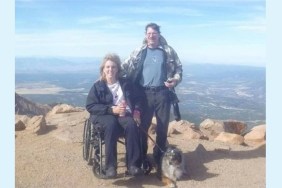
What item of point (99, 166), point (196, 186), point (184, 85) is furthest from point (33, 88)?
point (196, 186)

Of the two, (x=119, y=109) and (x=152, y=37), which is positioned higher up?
(x=152, y=37)

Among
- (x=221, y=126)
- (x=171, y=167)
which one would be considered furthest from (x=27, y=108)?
(x=171, y=167)

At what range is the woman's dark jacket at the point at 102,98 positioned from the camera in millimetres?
5484

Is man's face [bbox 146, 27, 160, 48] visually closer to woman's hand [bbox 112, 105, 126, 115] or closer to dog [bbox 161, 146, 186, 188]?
woman's hand [bbox 112, 105, 126, 115]

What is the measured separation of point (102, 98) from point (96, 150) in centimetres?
59

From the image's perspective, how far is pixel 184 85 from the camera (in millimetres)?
6293

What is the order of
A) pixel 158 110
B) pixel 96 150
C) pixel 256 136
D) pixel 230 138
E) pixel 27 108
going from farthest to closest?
1. pixel 27 108
2. pixel 256 136
3. pixel 230 138
4. pixel 158 110
5. pixel 96 150

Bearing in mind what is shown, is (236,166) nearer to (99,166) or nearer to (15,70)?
(99,166)

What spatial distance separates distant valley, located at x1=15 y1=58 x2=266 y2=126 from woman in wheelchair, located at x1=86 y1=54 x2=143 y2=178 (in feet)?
0.94

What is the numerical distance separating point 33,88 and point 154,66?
5.41 feet

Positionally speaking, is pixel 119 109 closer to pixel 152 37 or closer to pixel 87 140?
pixel 87 140

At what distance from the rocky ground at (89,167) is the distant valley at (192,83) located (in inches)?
22.3

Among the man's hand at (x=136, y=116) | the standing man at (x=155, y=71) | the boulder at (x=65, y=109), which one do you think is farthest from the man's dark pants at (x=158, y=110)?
the boulder at (x=65, y=109)

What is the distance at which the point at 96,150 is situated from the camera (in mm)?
5660
